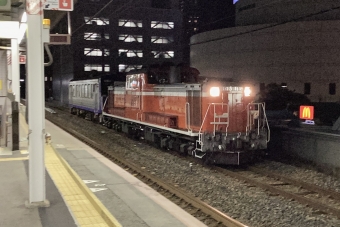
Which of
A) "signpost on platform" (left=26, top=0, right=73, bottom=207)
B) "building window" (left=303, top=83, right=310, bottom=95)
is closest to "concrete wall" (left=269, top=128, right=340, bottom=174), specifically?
"signpost on platform" (left=26, top=0, right=73, bottom=207)

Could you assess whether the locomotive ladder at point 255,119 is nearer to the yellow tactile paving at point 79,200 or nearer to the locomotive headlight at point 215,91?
the locomotive headlight at point 215,91

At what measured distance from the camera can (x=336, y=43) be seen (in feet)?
138

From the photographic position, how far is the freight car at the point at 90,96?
2530 cm

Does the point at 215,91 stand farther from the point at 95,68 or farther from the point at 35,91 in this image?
the point at 95,68

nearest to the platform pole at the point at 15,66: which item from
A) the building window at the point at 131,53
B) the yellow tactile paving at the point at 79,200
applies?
the yellow tactile paving at the point at 79,200

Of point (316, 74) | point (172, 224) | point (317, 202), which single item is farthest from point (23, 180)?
point (316, 74)

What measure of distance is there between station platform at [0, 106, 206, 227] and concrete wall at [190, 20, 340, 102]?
109ft

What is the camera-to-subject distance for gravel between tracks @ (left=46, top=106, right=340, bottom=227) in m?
7.49

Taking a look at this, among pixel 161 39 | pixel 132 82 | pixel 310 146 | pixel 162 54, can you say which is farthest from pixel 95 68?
pixel 310 146

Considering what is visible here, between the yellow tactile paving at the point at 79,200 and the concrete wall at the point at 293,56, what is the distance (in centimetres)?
3390

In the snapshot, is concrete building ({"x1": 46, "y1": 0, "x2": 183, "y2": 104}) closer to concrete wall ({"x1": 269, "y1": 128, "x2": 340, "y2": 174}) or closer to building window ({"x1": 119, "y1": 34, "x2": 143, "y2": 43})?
building window ({"x1": 119, "y1": 34, "x2": 143, "y2": 43})

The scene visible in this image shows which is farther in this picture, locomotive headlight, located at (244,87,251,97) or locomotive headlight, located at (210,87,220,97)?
locomotive headlight, located at (244,87,251,97)

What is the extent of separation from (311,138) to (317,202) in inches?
192

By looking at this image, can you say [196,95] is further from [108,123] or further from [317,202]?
[108,123]
